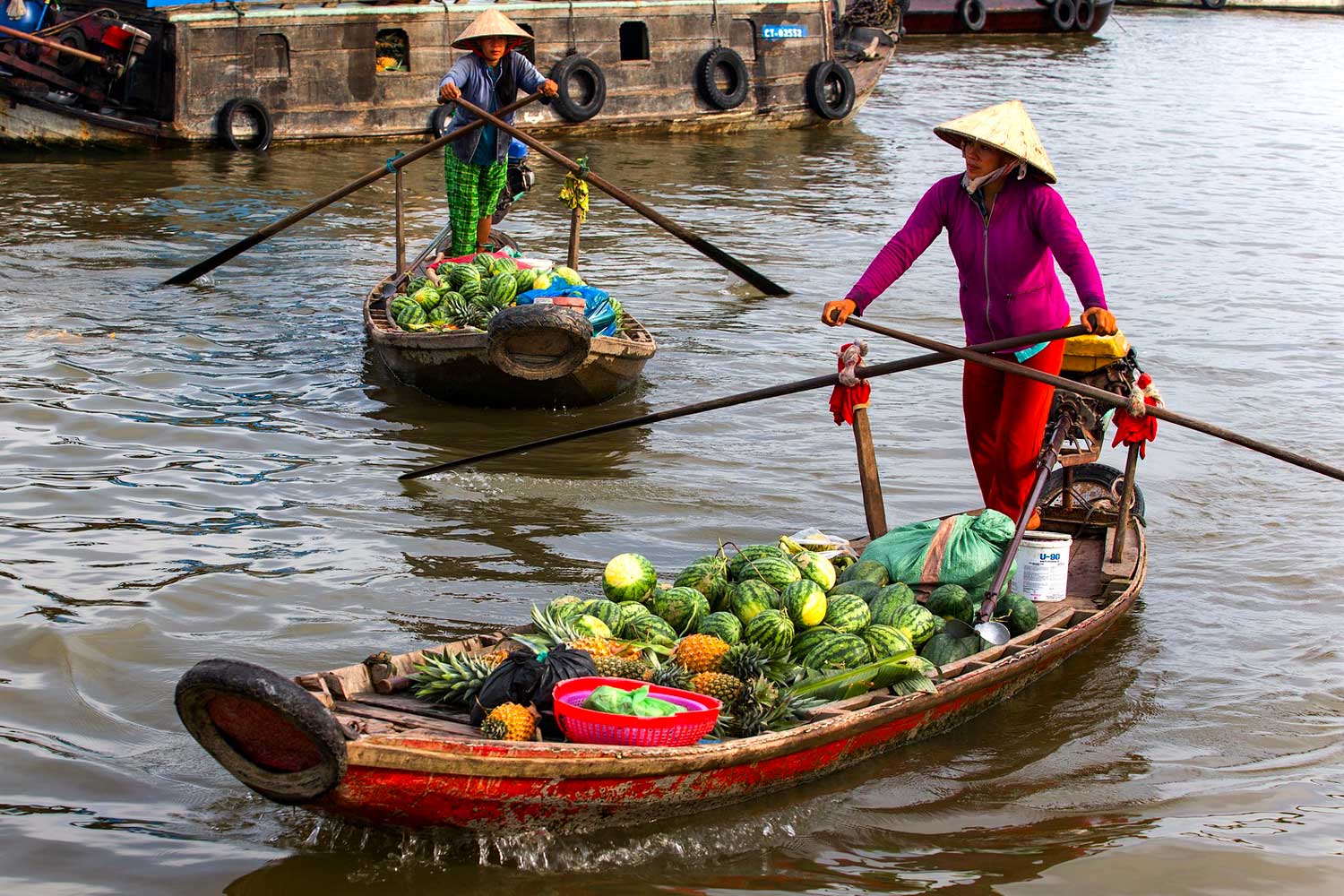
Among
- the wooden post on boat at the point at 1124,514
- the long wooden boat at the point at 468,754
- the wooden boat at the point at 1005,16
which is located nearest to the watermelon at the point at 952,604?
the long wooden boat at the point at 468,754

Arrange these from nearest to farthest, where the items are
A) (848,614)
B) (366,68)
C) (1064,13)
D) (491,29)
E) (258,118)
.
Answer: (848,614) → (491,29) → (258,118) → (366,68) → (1064,13)

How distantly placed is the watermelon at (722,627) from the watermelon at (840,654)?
0.24 meters

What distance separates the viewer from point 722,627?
469cm

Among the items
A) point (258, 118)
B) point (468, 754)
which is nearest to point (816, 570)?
point (468, 754)

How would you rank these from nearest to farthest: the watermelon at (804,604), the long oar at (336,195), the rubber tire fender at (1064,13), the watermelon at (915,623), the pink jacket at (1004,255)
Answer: the watermelon at (804,604)
the watermelon at (915,623)
the pink jacket at (1004,255)
the long oar at (336,195)
the rubber tire fender at (1064,13)

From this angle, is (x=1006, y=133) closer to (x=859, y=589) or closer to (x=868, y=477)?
(x=868, y=477)

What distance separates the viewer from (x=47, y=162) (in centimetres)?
1496

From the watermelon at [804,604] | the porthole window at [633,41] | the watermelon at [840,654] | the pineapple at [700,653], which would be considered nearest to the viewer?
the pineapple at [700,653]

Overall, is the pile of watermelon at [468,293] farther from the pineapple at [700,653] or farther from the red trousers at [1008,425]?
the pineapple at [700,653]

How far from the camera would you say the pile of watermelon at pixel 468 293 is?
27.7 ft

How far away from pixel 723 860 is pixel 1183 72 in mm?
24980

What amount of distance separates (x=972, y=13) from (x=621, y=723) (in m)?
27.8

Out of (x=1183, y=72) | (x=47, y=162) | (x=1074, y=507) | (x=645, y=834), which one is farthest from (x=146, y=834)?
(x=1183, y=72)

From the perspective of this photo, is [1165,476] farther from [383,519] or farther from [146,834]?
[146,834]
